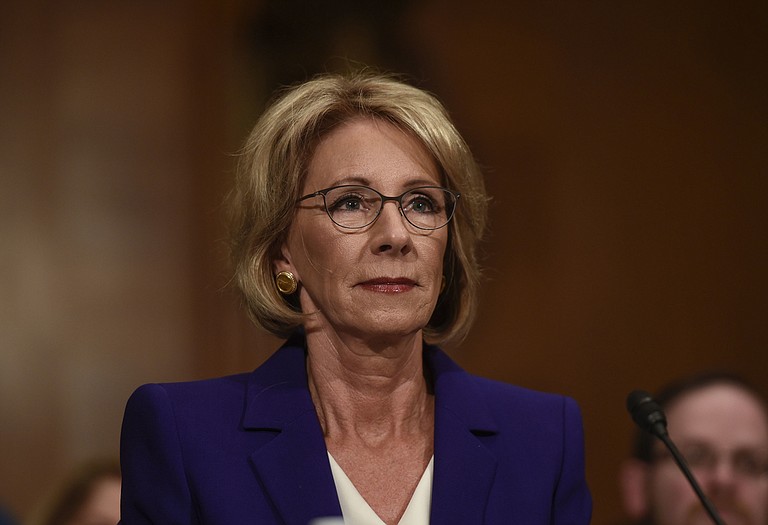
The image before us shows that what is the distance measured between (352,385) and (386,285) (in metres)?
0.23

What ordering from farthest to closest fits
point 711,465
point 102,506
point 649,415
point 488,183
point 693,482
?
point 488,183 → point 711,465 → point 102,506 → point 649,415 → point 693,482

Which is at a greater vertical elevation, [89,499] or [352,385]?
[352,385]

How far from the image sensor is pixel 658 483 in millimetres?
3336

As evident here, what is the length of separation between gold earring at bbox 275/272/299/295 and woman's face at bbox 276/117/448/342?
31mm

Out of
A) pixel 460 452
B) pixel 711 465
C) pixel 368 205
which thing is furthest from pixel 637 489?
pixel 368 205

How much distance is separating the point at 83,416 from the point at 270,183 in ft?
6.48

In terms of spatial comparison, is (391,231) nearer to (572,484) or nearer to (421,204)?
(421,204)

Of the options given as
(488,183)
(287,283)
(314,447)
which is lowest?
(314,447)

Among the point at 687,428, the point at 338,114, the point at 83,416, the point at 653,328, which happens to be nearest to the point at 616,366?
the point at 653,328

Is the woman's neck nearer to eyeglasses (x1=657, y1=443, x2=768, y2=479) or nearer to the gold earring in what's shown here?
the gold earring

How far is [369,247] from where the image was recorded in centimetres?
195

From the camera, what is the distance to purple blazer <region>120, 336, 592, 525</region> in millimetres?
1841

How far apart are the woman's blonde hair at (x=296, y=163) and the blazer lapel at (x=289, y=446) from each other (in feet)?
0.42

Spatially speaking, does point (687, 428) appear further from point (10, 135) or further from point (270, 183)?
point (10, 135)
